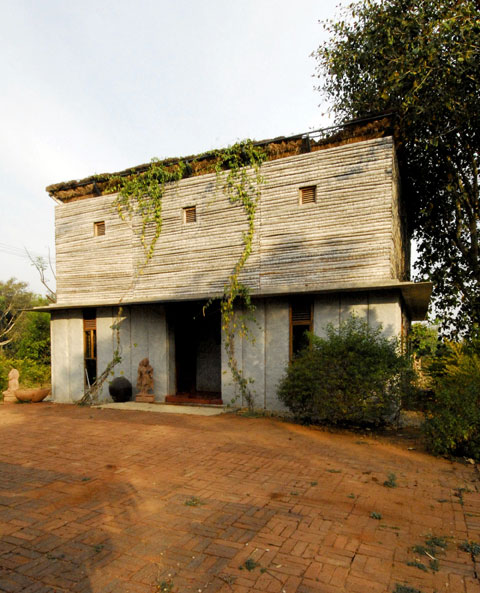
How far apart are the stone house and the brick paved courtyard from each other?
348 centimetres

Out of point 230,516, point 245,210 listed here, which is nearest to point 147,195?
point 245,210

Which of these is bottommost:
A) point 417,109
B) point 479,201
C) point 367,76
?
point 479,201

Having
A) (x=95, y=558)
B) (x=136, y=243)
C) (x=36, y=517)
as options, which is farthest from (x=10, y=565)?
(x=136, y=243)

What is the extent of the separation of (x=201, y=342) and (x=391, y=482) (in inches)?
416

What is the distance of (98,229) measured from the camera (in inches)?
529

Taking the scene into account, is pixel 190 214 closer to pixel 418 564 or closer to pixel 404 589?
pixel 418 564

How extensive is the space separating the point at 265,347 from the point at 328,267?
8.69ft

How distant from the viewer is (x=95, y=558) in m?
3.24

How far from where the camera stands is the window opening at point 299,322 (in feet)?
33.2

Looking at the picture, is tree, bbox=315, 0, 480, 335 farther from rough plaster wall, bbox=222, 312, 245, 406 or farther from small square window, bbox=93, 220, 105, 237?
small square window, bbox=93, 220, 105, 237

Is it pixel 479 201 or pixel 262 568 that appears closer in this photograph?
pixel 262 568

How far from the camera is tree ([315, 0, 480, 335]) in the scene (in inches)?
396

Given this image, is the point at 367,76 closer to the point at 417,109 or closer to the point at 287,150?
the point at 417,109

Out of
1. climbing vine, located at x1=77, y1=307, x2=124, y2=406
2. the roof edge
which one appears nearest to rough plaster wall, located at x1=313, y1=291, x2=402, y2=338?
the roof edge
